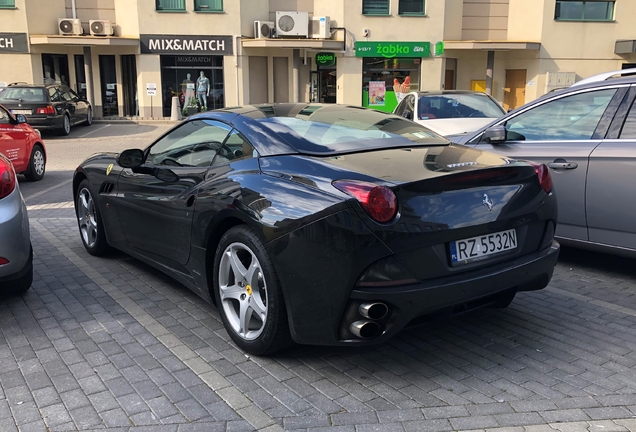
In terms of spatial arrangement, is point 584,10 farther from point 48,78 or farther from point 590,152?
point 590,152

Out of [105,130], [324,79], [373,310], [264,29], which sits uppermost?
[264,29]

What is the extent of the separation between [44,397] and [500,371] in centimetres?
249

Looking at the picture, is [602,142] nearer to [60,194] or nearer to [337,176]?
[337,176]

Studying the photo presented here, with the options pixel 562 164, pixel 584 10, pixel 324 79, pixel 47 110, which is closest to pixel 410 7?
pixel 324 79

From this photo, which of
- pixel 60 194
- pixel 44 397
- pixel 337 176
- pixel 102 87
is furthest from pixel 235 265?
pixel 102 87

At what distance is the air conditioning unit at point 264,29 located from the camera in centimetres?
2665

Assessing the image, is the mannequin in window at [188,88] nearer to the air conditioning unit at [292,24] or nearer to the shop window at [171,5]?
the shop window at [171,5]

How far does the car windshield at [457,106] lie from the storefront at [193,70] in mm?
17561

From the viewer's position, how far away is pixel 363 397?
3248 millimetres

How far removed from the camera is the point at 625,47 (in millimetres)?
26609

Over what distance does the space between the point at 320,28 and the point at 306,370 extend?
24.8 m

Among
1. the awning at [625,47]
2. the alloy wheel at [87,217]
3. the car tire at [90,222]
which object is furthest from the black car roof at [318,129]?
the awning at [625,47]

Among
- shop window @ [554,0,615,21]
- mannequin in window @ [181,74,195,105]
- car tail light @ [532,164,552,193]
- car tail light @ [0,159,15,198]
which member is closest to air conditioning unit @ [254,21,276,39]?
mannequin in window @ [181,74,195,105]

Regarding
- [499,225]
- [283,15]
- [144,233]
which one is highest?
[283,15]
